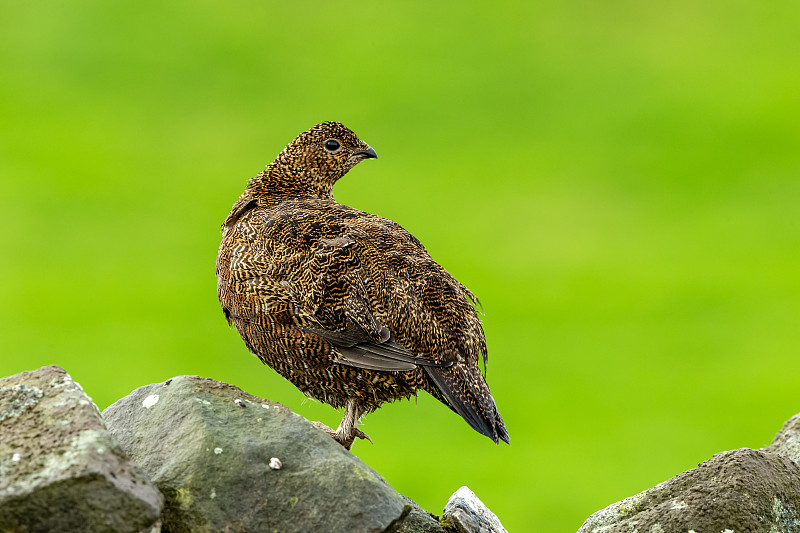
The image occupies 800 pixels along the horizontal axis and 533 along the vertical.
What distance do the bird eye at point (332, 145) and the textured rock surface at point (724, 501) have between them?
123 inches

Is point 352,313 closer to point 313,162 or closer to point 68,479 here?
point 313,162

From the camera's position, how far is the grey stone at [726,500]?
5.46 m

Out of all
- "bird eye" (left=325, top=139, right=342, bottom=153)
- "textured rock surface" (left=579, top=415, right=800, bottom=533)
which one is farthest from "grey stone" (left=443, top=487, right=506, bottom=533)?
"bird eye" (left=325, top=139, right=342, bottom=153)

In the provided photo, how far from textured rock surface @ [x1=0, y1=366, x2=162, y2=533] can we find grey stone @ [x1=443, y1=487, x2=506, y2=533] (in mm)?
1914

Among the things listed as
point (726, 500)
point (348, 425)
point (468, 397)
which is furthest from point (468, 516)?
point (726, 500)

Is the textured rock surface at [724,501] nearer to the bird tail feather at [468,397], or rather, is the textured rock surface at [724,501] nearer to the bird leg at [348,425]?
the bird tail feather at [468,397]

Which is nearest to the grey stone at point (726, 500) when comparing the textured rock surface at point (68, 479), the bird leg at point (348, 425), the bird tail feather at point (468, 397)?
the bird tail feather at point (468, 397)

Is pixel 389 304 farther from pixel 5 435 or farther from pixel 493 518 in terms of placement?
pixel 5 435

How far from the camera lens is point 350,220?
6746 millimetres

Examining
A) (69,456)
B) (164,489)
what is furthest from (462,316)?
(69,456)

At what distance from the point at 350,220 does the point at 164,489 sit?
2246 millimetres

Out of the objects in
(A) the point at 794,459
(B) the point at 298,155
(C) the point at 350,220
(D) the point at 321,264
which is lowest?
(A) the point at 794,459

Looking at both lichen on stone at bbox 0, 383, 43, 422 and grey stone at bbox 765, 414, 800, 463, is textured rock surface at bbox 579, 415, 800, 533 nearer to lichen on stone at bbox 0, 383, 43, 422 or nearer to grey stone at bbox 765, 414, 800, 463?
grey stone at bbox 765, 414, 800, 463

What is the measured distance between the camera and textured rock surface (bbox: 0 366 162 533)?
439 centimetres
